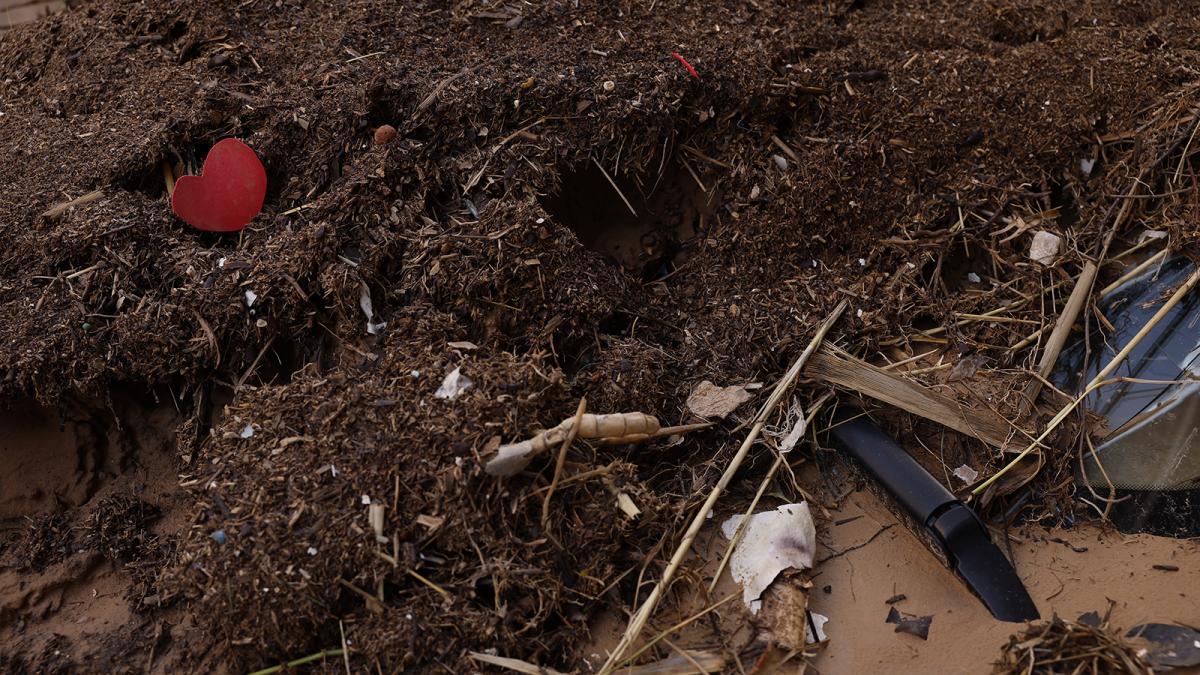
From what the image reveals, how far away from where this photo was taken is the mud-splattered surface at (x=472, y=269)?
2.46 m

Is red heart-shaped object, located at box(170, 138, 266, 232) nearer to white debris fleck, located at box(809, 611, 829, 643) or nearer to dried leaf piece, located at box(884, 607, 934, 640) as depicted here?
white debris fleck, located at box(809, 611, 829, 643)

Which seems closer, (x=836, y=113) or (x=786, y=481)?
(x=786, y=481)

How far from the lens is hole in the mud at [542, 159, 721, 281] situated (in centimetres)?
335

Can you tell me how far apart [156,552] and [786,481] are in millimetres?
1912

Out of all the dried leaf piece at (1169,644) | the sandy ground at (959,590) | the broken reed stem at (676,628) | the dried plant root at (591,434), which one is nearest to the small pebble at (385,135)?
the dried plant root at (591,434)

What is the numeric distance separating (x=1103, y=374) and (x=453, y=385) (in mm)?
2005

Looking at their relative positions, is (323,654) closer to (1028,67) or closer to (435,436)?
(435,436)

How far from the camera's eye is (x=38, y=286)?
9.43ft

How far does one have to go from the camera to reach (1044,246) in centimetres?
323

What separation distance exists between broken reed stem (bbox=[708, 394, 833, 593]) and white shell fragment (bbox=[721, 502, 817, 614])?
0.04 feet

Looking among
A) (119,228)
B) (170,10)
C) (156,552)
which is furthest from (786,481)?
(170,10)

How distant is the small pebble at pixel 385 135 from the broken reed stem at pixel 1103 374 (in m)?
2.12

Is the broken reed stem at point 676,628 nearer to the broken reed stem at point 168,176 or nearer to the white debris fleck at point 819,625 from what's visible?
the white debris fleck at point 819,625

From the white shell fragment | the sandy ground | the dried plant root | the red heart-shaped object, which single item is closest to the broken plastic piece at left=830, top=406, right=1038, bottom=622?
the sandy ground
